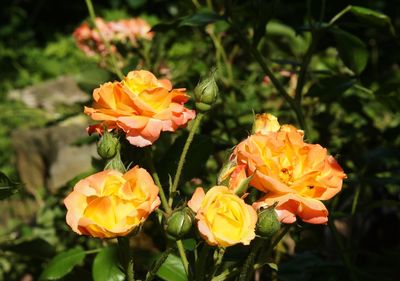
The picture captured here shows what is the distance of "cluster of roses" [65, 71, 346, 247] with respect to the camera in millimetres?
651

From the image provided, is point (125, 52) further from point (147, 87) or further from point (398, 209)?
point (147, 87)

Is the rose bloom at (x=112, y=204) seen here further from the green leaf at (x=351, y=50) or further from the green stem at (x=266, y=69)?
the green leaf at (x=351, y=50)

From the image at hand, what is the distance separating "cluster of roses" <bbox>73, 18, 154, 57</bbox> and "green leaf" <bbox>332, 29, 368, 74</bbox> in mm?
684

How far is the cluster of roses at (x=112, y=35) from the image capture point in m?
1.82

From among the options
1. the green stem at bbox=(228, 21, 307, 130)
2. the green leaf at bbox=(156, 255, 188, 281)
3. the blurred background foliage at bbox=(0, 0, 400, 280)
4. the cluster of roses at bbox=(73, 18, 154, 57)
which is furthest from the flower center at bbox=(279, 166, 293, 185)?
the cluster of roses at bbox=(73, 18, 154, 57)

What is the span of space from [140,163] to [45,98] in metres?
3.34

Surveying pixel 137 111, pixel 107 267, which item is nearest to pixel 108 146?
pixel 137 111

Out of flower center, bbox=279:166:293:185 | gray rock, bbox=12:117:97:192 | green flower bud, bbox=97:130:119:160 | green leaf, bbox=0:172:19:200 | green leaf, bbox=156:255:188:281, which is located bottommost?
gray rock, bbox=12:117:97:192

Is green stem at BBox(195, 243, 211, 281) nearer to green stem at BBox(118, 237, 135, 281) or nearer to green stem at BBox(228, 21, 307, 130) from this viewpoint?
green stem at BBox(118, 237, 135, 281)

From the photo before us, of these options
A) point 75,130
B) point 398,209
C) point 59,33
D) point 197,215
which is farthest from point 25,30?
point 197,215

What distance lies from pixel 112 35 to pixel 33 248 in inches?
33.8

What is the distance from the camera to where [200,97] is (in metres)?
0.78

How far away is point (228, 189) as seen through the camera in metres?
0.68

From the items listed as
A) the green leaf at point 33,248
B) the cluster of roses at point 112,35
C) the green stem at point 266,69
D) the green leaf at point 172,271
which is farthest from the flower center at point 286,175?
the cluster of roses at point 112,35
